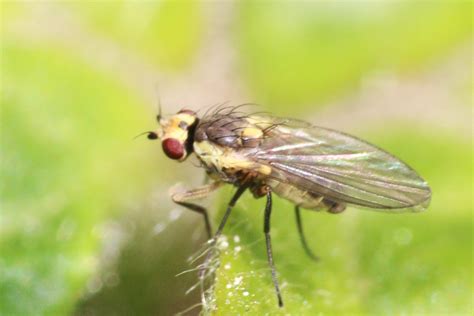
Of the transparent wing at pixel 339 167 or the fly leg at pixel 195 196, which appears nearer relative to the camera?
the transparent wing at pixel 339 167

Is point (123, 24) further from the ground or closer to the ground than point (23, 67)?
further from the ground

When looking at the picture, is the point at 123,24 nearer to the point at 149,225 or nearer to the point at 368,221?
the point at 149,225

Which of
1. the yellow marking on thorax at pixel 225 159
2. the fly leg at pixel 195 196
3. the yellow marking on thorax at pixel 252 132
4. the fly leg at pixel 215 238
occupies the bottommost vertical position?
the fly leg at pixel 215 238

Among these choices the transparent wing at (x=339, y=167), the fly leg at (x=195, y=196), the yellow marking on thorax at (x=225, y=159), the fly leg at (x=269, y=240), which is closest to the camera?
the fly leg at (x=269, y=240)

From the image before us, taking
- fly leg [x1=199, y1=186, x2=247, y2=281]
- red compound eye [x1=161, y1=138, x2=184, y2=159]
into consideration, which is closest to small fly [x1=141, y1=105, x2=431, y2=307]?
red compound eye [x1=161, y1=138, x2=184, y2=159]

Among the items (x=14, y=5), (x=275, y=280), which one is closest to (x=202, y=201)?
(x=275, y=280)

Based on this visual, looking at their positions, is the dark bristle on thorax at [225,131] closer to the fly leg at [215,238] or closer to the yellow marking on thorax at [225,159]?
the yellow marking on thorax at [225,159]

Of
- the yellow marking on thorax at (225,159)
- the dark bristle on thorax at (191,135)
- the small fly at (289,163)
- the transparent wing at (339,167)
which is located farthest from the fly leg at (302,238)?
the dark bristle on thorax at (191,135)
